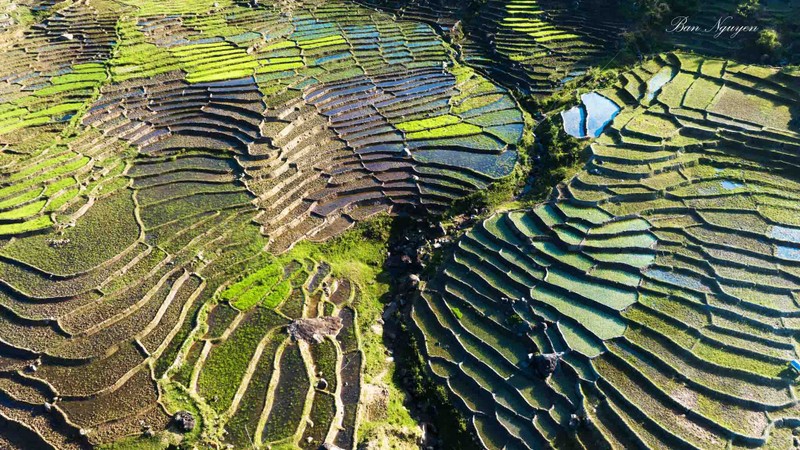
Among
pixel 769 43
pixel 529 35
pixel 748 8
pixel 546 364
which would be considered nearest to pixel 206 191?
pixel 546 364

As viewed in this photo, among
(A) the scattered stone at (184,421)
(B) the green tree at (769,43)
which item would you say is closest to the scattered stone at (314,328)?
(A) the scattered stone at (184,421)

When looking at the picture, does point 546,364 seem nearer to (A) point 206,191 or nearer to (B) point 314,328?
(B) point 314,328

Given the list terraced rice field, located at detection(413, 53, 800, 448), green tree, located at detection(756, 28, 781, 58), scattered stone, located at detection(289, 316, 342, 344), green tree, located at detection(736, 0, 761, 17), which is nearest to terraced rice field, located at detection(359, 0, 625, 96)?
green tree, located at detection(736, 0, 761, 17)

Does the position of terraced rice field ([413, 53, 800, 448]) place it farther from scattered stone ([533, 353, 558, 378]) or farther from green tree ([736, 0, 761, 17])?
green tree ([736, 0, 761, 17])

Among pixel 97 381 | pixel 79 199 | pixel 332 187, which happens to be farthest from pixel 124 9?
pixel 97 381

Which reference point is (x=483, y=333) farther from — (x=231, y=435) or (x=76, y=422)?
(x=76, y=422)
